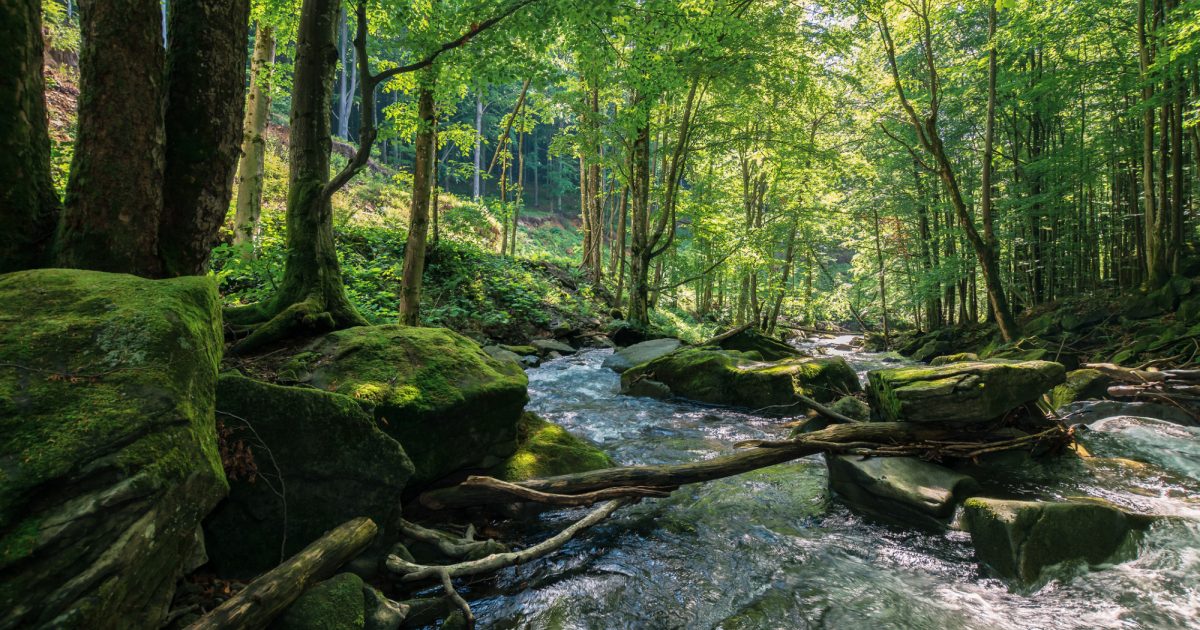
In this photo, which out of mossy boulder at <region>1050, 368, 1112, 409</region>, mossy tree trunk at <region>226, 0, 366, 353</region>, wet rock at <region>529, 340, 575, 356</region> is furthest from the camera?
wet rock at <region>529, 340, 575, 356</region>

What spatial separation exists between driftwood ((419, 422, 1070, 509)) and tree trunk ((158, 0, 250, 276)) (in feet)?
8.89

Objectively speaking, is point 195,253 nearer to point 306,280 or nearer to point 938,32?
point 306,280

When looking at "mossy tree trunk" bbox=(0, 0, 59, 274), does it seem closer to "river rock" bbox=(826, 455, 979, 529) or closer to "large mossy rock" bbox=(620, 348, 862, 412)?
"river rock" bbox=(826, 455, 979, 529)

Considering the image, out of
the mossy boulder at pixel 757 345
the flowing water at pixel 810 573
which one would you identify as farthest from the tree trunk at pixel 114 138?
the mossy boulder at pixel 757 345

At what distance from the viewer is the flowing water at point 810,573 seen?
11.4 feet

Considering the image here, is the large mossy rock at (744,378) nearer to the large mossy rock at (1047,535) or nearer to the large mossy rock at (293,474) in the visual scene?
the large mossy rock at (1047,535)

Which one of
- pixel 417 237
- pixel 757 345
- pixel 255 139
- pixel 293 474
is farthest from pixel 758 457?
pixel 255 139

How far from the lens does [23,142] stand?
3.45 m

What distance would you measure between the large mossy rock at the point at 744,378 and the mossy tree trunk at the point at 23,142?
8034 millimetres

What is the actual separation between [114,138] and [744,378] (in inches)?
338

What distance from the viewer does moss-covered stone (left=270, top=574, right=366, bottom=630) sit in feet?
8.59

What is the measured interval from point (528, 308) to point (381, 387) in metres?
11.4

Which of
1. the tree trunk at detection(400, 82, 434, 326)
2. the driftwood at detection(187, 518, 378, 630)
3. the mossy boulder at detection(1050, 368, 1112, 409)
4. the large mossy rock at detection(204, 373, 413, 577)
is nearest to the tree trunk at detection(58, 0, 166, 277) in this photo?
the large mossy rock at detection(204, 373, 413, 577)

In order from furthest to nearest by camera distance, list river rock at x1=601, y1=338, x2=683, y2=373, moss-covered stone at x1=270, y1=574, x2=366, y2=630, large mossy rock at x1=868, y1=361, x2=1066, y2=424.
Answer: river rock at x1=601, y1=338, x2=683, y2=373, large mossy rock at x1=868, y1=361, x2=1066, y2=424, moss-covered stone at x1=270, y1=574, x2=366, y2=630
